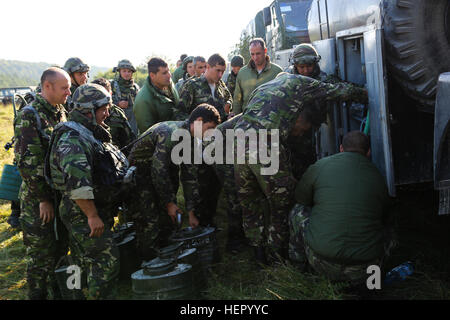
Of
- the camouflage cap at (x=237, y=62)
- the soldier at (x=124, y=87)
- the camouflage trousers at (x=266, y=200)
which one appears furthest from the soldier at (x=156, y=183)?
the camouflage cap at (x=237, y=62)

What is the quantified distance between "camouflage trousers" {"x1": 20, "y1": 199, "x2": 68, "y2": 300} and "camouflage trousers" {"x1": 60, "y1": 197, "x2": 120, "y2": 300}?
50 centimetres

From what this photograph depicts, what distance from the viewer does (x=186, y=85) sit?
548 centimetres

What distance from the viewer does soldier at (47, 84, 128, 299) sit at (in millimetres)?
3144

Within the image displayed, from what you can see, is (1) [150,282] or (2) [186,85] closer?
(1) [150,282]

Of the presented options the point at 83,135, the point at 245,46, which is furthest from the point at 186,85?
the point at 245,46

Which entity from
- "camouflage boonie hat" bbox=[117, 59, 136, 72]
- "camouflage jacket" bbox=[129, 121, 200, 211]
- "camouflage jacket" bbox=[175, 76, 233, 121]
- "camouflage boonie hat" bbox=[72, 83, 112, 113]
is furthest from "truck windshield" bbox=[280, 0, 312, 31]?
"camouflage boonie hat" bbox=[72, 83, 112, 113]

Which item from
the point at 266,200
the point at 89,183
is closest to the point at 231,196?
the point at 266,200

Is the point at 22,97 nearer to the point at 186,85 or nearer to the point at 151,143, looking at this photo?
the point at 151,143

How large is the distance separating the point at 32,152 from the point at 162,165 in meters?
1.08

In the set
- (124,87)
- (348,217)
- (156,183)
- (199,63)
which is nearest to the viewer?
(348,217)

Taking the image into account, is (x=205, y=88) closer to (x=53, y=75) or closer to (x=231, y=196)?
(x=231, y=196)

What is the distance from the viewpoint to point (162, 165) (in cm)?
395

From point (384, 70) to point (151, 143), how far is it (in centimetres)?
215

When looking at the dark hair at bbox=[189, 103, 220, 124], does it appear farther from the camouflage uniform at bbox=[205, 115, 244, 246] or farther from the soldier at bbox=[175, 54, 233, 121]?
the soldier at bbox=[175, 54, 233, 121]
